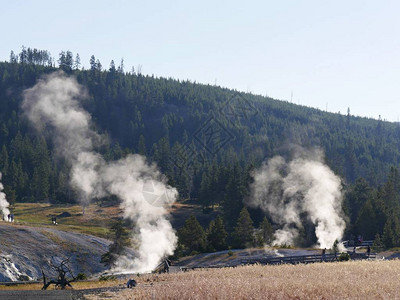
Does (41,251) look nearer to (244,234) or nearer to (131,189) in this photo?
(244,234)

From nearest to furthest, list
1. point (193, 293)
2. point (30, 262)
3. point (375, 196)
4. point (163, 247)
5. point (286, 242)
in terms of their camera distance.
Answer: point (193, 293) < point (30, 262) < point (163, 247) < point (286, 242) < point (375, 196)

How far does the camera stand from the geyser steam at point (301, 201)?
257 feet

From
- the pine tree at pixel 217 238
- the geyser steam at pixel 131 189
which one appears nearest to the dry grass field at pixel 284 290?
the geyser steam at pixel 131 189

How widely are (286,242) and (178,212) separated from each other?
36098mm

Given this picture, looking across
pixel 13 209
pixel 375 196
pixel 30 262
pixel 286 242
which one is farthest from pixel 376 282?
pixel 13 209

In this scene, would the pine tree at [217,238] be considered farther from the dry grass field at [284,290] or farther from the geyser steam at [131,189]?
the dry grass field at [284,290]

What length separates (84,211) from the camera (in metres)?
108

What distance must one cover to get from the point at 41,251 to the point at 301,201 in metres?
42.5

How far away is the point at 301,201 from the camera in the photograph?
82.6m

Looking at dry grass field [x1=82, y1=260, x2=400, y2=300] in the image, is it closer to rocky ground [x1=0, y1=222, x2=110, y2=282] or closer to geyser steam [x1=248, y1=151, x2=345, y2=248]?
Answer: rocky ground [x1=0, y1=222, x2=110, y2=282]

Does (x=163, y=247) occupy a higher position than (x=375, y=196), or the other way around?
(x=375, y=196)

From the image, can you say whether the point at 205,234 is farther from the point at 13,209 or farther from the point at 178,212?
the point at 13,209

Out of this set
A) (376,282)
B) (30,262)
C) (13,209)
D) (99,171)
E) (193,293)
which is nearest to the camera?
(193,293)

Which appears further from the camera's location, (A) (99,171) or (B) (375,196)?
(A) (99,171)
